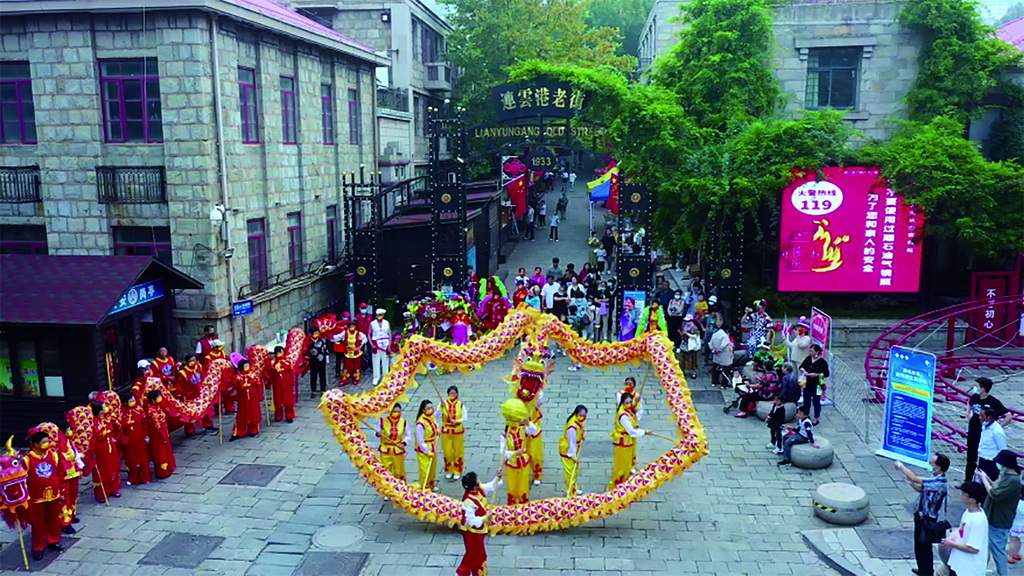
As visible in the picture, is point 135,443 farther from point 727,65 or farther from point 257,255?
point 727,65

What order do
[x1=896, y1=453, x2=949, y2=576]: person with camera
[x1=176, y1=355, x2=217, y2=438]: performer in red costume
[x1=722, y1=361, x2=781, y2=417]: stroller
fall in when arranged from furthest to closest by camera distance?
[x1=722, y1=361, x2=781, y2=417]: stroller, [x1=176, y1=355, x2=217, y2=438]: performer in red costume, [x1=896, y1=453, x2=949, y2=576]: person with camera

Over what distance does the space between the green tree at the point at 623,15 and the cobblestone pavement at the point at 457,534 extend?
4962 centimetres

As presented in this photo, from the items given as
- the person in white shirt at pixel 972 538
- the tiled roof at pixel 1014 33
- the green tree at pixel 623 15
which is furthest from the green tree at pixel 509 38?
the person in white shirt at pixel 972 538

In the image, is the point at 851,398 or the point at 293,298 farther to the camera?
the point at 293,298

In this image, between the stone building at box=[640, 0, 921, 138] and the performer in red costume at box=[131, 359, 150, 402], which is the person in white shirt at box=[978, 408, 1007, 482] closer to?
the performer in red costume at box=[131, 359, 150, 402]

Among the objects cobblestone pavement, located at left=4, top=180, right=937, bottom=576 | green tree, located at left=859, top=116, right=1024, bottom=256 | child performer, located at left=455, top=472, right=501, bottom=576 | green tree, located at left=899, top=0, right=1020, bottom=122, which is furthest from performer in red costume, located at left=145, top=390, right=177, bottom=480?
green tree, located at left=899, top=0, right=1020, bottom=122

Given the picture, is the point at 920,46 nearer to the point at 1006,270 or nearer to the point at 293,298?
the point at 1006,270

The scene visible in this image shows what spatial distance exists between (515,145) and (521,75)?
1.91 meters

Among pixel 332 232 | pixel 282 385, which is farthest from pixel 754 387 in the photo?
pixel 332 232

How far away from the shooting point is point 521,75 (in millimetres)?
22000

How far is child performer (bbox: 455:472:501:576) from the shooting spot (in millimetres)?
9219

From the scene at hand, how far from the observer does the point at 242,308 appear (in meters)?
18.3

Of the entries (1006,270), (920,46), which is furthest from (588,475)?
(920,46)

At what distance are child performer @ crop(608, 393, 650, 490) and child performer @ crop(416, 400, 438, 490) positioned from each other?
2.69 meters
